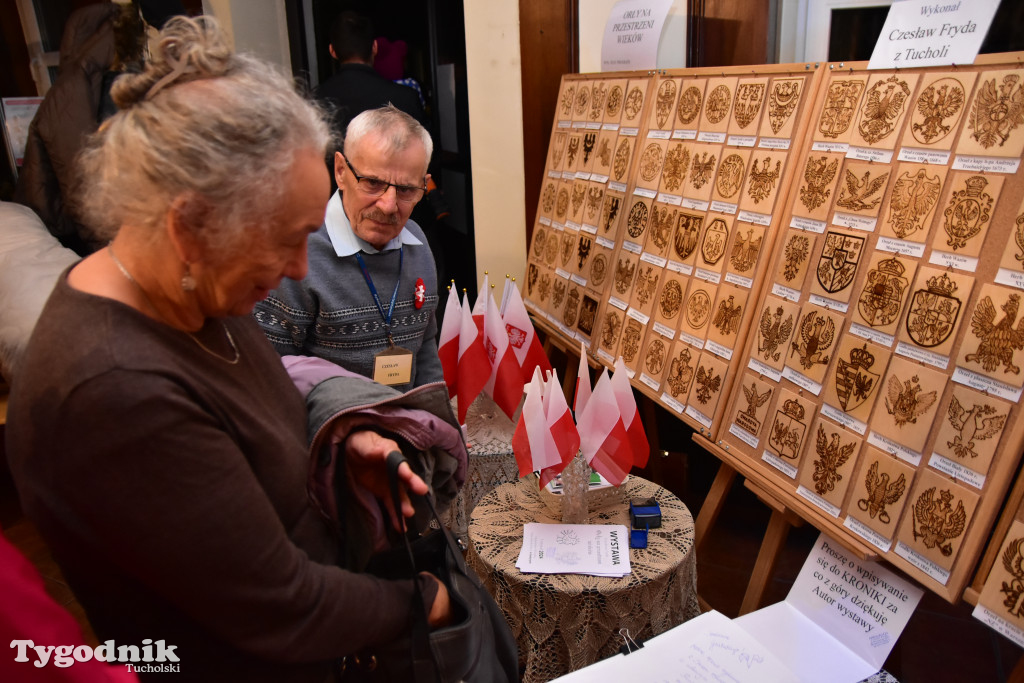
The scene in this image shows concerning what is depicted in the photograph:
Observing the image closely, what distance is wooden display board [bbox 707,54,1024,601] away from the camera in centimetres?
154

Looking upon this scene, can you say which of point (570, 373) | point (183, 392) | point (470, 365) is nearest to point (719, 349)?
point (470, 365)

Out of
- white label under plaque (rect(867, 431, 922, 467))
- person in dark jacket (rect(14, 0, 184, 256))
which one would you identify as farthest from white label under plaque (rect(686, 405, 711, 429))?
person in dark jacket (rect(14, 0, 184, 256))

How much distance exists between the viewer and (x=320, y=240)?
2092mm

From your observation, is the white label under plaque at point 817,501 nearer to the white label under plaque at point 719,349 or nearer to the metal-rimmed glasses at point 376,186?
the white label under plaque at point 719,349

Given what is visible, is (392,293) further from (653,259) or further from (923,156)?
(923,156)

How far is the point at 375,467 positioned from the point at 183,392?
348 mm

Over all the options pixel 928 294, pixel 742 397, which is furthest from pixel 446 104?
pixel 928 294

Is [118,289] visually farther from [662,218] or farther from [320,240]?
[662,218]

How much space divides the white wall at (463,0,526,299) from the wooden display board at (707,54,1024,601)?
2.37 meters

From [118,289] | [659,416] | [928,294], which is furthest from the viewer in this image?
[659,416]

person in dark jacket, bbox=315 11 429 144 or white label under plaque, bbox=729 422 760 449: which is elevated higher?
person in dark jacket, bbox=315 11 429 144

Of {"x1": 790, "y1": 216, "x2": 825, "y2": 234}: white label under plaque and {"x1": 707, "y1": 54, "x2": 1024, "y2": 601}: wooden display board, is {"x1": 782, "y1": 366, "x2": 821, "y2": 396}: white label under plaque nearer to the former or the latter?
{"x1": 707, "y1": 54, "x2": 1024, "y2": 601}: wooden display board

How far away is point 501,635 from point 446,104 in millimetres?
4369

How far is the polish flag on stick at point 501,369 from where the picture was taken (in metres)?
2.76
